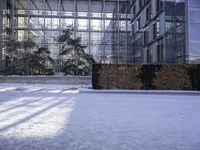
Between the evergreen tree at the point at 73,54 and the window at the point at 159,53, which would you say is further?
the evergreen tree at the point at 73,54

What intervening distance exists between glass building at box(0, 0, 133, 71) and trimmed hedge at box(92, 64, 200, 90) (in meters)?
22.7

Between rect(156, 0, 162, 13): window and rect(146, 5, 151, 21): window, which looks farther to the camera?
rect(146, 5, 151, 21): window

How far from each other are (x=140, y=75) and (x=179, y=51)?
849 centimetres

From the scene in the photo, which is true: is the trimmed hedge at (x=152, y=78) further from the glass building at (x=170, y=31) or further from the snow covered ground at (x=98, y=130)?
the snow covered ground at (x=98, y=130)

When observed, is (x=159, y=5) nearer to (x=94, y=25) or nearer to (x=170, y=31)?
(x=170, y=31)

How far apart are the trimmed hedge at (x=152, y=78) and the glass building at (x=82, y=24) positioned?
22.7 meters

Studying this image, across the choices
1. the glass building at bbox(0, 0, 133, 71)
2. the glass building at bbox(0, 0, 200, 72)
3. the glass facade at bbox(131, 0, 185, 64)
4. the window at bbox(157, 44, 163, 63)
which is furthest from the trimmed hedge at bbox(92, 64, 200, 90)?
the glass building at bbox(0, 0, 133, 71)

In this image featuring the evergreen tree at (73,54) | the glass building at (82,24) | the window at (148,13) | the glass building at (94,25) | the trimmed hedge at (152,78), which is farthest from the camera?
the glass building at (82,24)

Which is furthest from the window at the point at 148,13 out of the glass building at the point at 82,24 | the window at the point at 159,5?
the glass building at the point at 82,24

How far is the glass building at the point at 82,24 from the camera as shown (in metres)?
41.1

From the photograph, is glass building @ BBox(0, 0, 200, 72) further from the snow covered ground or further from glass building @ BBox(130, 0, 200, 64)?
the snow covered ground

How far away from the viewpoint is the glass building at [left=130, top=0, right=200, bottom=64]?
24.5 metres

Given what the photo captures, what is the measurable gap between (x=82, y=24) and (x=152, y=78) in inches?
1030

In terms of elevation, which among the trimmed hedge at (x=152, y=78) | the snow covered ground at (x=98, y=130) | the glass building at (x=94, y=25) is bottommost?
the snow covered ground at (x=98, y=130)
